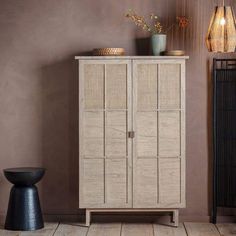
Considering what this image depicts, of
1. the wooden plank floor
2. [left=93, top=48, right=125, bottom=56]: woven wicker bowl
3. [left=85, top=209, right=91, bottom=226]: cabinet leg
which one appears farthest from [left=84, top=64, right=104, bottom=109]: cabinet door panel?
the wooden plank floor

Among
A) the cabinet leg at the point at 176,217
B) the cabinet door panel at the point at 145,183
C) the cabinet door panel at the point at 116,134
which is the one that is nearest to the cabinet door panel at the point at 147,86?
the cabinet door panel at the point at 116,134

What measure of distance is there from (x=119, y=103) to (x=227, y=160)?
1.25 metres

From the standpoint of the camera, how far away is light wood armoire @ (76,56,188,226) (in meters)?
6.52

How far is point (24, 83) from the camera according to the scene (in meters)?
6.91

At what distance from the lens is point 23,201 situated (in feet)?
21.4

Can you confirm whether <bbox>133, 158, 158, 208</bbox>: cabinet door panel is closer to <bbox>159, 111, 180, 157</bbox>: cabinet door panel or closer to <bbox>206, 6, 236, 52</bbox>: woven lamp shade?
<bbox>159, 111, 180, 157</bbox>: cabinet door panel

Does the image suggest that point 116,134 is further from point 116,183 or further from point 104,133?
point 116,183

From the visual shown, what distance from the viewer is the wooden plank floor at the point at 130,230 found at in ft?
20.9

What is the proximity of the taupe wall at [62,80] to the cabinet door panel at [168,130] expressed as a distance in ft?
1.23

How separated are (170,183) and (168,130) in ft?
1.65

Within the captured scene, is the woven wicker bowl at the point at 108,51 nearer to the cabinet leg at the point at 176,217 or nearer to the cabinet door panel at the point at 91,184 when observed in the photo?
the cabinet door panel at the point at 91,184

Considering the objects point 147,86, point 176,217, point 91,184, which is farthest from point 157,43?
point 176,217

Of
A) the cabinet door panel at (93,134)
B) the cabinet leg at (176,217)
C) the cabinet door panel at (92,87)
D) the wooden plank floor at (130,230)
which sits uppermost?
the cabinet door panel at (92,87)

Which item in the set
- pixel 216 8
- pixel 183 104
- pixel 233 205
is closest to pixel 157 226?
pixel 233 205
